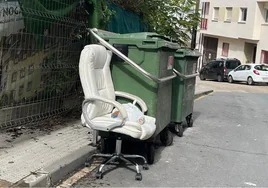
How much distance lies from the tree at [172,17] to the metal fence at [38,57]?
12.2ft

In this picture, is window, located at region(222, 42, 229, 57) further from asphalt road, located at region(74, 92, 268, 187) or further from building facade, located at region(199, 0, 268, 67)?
asphalt road, located at region(74, 92, 268, 187)

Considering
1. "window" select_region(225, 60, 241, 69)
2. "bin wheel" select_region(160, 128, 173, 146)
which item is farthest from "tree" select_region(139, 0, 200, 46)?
"window" select_region(225, 60, 241, 69)

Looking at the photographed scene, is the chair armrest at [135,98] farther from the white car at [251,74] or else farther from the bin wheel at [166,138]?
A: the white car at [251,74]

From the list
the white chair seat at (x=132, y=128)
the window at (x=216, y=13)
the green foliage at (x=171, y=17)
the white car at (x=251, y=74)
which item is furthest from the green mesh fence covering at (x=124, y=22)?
the window at (x=216, y=13)

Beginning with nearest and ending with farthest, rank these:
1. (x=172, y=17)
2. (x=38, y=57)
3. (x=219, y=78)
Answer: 1. (x=38, y=57)
2. (x=172, y=17)
3. (x=219, y=78)

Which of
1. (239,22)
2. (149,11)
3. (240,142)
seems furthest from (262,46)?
(240,142)

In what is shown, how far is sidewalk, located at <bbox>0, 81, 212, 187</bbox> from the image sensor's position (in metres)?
4.30

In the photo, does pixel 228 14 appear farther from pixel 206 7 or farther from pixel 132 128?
pixel 132 128

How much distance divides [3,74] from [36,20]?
920 millimetres

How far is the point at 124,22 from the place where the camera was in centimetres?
910

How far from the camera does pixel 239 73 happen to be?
93.8 feet

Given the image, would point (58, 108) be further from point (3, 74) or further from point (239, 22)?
point (239, 22)

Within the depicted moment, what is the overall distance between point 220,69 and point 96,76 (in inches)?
1026

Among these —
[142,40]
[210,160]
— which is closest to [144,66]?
[142,40]
